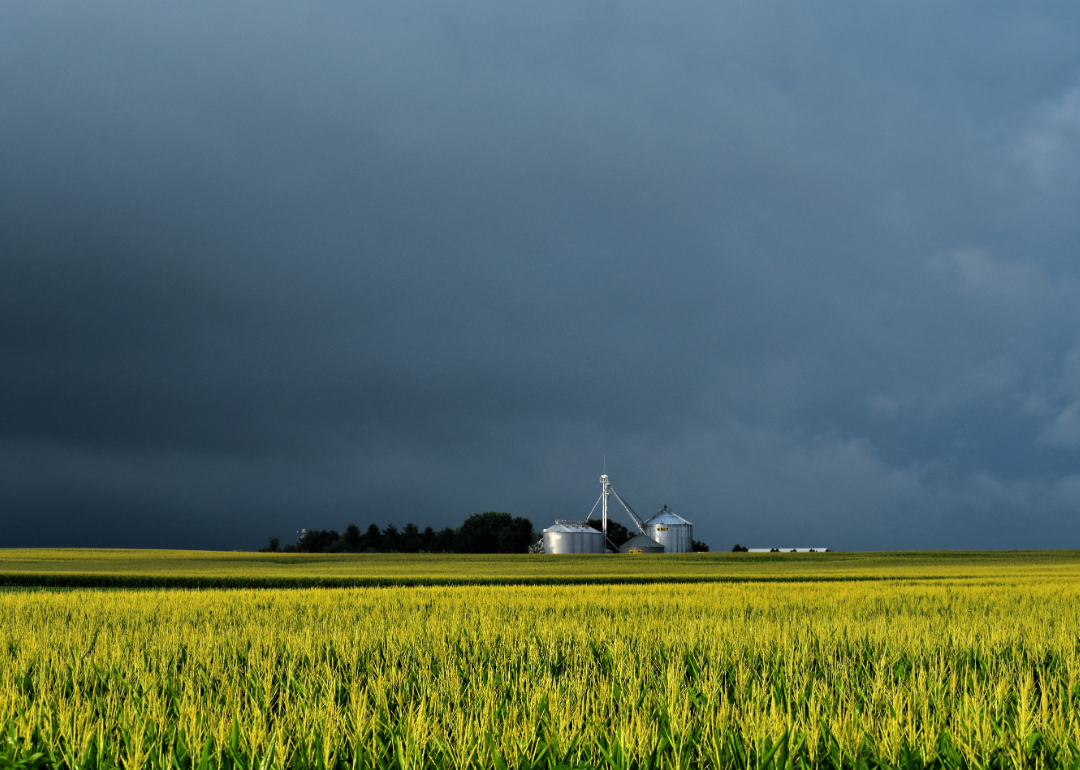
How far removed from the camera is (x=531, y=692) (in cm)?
598

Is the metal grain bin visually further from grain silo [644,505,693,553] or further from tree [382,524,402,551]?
tree [382,524,402,551]

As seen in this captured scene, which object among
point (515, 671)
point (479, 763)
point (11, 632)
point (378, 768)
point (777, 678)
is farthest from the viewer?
point (11, 632)

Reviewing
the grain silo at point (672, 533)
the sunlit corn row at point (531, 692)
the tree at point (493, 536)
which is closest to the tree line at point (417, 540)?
the tree at point (493, 536)

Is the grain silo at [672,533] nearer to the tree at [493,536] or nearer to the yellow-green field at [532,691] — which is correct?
the tree at [493,536]

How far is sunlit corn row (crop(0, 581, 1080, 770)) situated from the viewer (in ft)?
14.5

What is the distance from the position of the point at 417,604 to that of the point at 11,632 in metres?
8.41

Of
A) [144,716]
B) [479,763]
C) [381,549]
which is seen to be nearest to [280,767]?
[479,763]

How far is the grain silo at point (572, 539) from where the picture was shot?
100 m

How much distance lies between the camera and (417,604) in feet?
59.8

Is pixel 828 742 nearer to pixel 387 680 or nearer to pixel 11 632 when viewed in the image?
pixel 387 680

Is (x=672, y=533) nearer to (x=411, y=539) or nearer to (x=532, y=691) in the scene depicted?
(x=411, y=539)

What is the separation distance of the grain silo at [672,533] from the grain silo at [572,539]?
333 inches

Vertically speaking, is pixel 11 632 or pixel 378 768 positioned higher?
pixel 378 768

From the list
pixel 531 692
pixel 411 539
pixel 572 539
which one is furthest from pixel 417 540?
pixel 531 692
